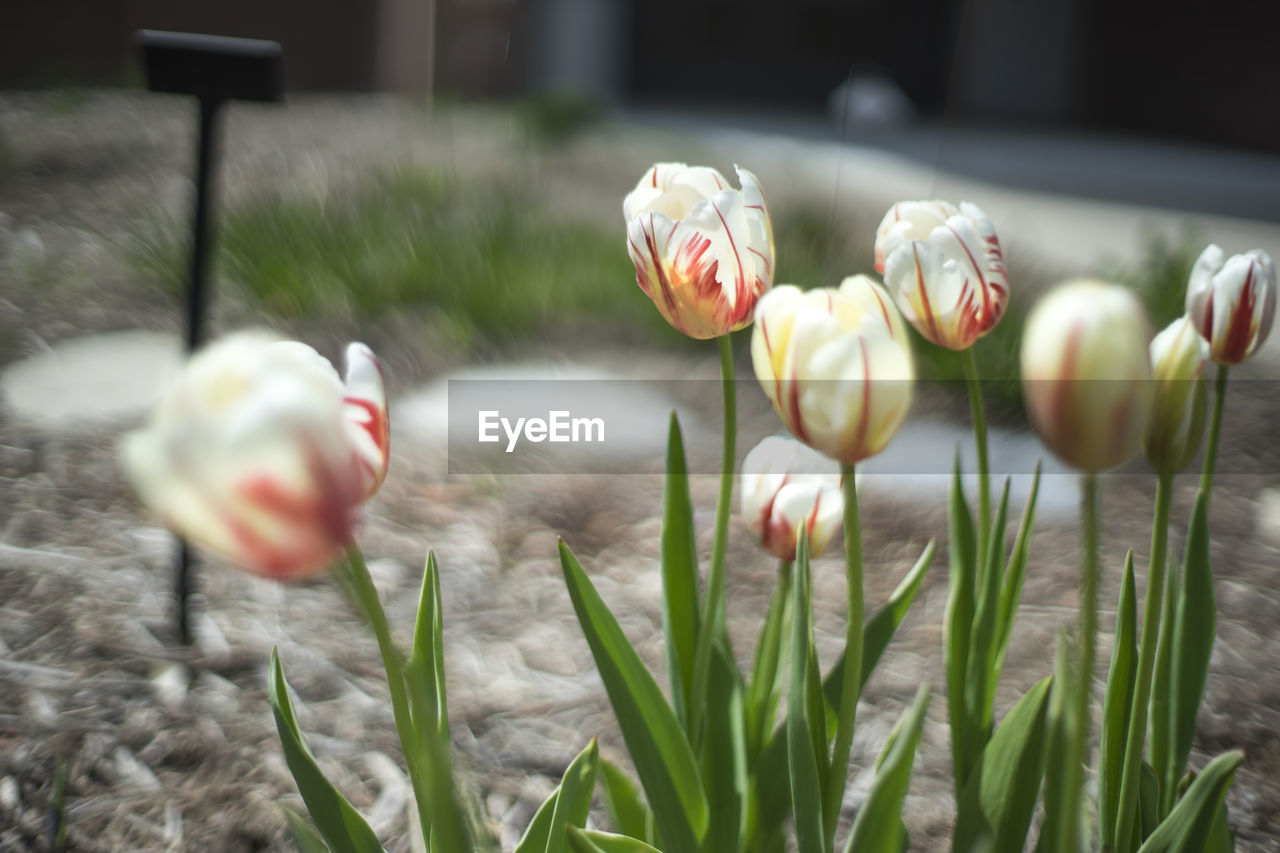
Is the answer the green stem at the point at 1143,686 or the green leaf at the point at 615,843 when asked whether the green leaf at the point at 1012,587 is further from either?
the green leaf at the point at 615,843

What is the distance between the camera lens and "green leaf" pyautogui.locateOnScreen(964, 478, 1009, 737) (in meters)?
0.68

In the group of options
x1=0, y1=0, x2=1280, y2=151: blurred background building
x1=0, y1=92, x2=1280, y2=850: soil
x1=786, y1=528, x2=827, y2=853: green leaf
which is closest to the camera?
x1=786, y1=528, x2=827, y2=853: green leaf

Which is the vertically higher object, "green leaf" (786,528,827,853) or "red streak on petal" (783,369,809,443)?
"red streak on petal" (783,369,809,443)

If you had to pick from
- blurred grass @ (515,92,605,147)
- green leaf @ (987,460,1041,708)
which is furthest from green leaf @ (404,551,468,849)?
blurred grass @ (515,92,605,147)

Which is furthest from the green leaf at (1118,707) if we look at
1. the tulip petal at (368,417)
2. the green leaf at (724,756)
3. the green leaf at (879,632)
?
the tulip petal at (368,417)

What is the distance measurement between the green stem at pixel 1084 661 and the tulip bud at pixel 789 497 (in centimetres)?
27

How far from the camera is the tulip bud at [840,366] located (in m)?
0.50

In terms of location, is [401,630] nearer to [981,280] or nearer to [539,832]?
[539,832]

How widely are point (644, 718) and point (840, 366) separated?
254mm

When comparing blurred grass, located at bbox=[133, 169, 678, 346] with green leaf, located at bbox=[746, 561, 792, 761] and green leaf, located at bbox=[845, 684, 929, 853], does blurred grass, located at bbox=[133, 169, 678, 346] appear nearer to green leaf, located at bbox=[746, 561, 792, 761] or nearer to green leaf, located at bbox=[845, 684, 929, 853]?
green leaf, located at bbox=[746, 561, 792, 761]

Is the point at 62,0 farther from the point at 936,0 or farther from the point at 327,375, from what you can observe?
the point at 936,0

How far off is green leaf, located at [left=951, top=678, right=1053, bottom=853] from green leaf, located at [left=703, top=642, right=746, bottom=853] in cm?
14

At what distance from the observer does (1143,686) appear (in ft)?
2.12

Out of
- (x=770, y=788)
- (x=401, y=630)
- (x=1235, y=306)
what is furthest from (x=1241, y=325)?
(x=401, y=630)
